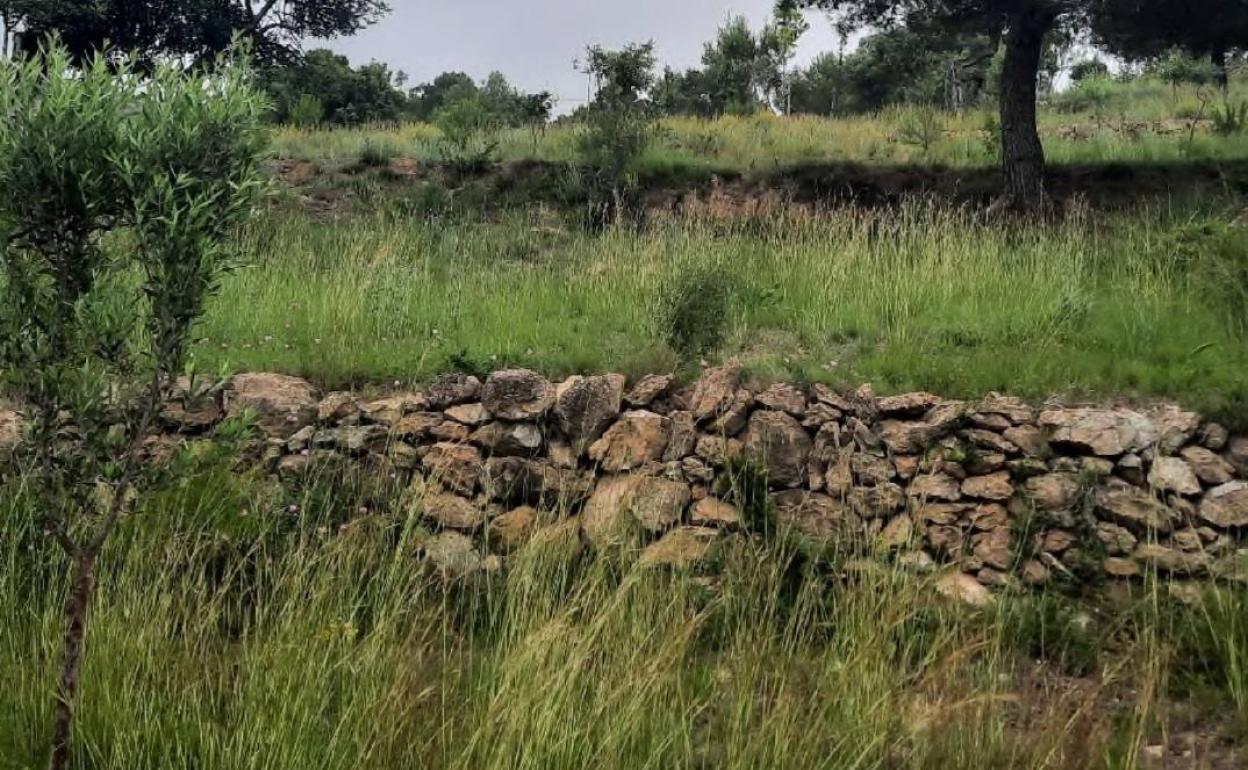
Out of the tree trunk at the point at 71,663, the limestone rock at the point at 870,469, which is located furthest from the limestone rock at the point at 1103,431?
the tree trunk at the point at 71,663

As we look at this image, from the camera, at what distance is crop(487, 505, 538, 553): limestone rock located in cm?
527

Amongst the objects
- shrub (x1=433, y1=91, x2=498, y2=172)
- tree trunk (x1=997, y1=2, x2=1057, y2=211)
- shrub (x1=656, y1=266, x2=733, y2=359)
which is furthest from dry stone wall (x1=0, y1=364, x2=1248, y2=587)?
shrub (x1=433, y1=91, x2=498, y2=172)

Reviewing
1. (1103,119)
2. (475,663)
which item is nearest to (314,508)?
(475,663)

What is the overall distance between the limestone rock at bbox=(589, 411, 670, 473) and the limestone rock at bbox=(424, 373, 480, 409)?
0.85 metres

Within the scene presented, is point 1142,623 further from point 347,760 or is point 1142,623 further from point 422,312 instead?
point 422,312

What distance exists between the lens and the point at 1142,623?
4.61 m

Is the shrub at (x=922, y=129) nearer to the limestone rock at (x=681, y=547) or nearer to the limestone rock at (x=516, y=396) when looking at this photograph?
the limestone rock at (x=516, y=396)

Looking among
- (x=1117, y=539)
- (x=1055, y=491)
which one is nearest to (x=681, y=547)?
(x=1055, y=491)

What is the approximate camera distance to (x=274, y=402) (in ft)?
18.9

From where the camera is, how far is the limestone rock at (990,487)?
516 centimetres

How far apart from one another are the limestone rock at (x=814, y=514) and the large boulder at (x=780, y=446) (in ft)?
0.30

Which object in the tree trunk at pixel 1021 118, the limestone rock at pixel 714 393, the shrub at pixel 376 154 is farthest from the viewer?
the shrub at pixel 376 154

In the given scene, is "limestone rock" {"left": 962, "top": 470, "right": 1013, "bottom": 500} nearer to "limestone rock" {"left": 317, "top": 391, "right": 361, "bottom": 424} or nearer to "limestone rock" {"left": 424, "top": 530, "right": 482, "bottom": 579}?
"limestone rock" {"left": 424, "top": 530, "right": 482, "bottom": 579}

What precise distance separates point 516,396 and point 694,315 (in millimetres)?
1441
